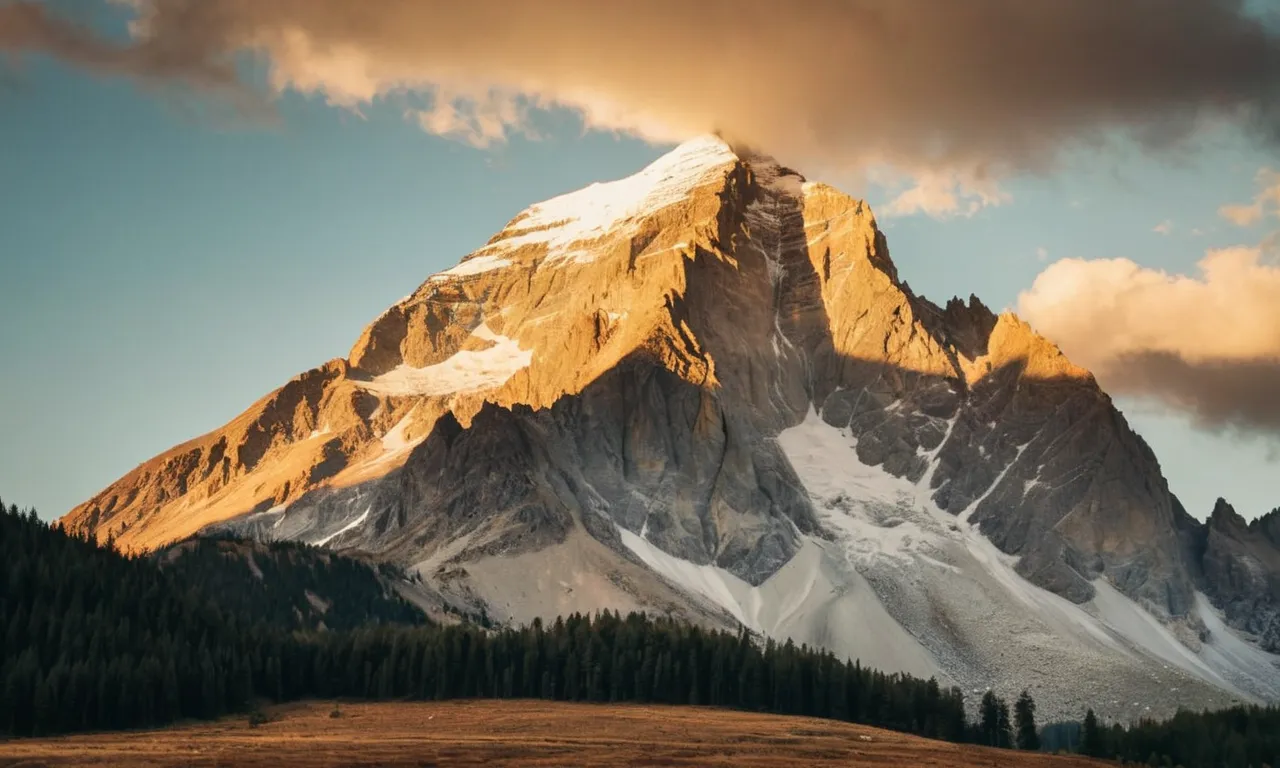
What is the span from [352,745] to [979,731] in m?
106

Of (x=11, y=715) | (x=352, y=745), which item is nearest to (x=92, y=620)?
(x=11, y=715)

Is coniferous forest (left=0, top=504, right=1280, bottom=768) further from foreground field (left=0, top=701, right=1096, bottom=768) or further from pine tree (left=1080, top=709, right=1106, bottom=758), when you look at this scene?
foreground field (left=0, top=701, right=1096, bottom=768)

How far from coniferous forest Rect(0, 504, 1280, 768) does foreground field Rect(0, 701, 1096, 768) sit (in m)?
6.25

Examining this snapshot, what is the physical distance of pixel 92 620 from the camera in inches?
6078

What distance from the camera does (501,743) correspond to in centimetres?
11906

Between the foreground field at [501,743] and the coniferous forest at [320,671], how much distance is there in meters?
6.25

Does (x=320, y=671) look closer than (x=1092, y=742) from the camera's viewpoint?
No

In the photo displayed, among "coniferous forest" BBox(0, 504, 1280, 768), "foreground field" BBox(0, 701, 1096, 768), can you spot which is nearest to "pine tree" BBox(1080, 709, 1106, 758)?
"coniferous forest" BBox(0, 504, 1280, 768)

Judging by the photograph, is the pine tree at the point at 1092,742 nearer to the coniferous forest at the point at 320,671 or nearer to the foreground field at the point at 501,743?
the coniferous forest at the point at 320,671

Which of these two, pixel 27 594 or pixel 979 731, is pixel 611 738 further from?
pixel 979 731

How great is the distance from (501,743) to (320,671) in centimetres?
6712

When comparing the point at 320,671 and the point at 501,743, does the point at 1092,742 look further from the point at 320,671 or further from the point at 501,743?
the point at 501,743

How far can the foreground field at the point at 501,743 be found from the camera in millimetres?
104938

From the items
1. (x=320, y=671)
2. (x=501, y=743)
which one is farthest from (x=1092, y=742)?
(x=501, y=743)
